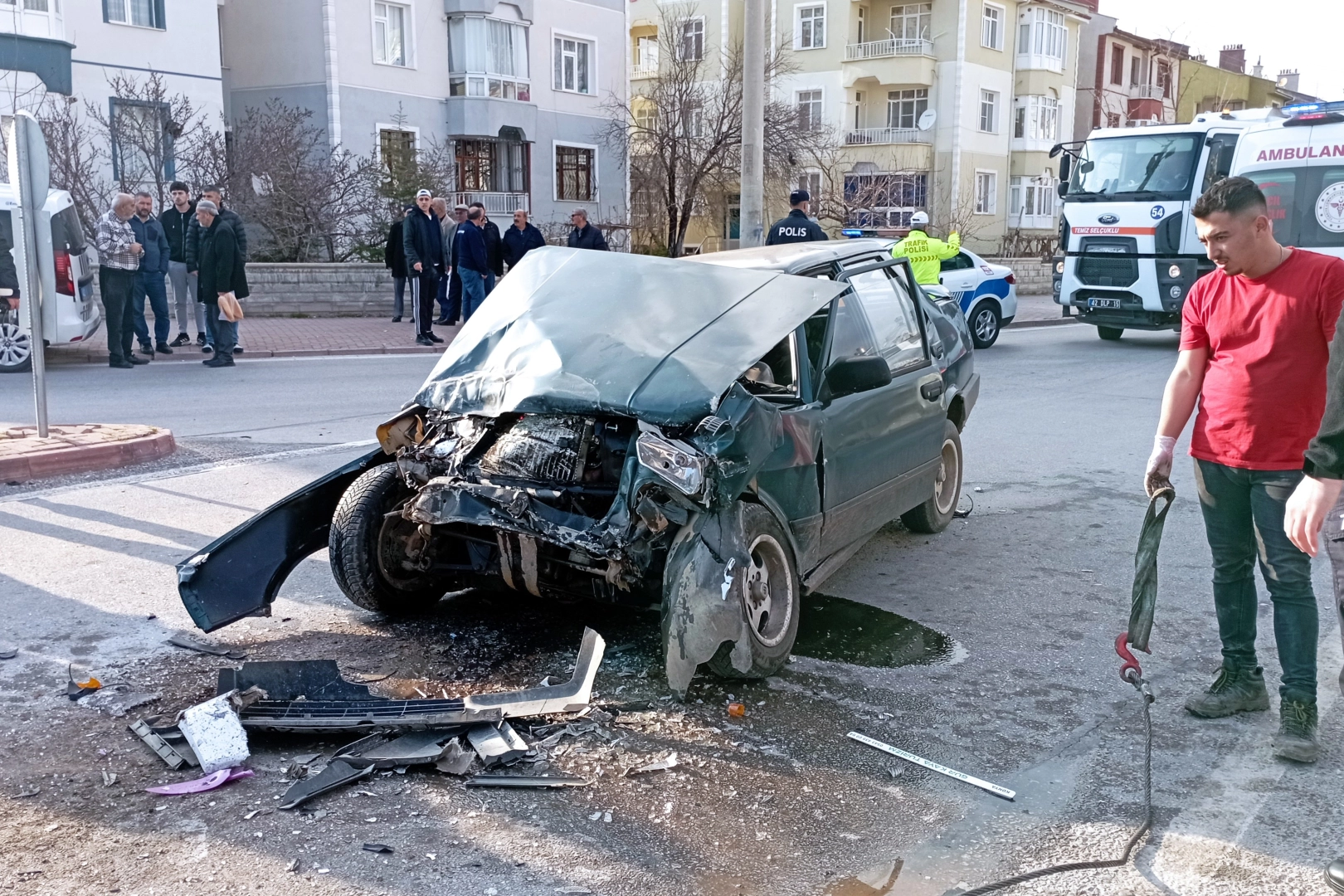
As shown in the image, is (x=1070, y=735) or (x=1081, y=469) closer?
(x=1070, y=735)

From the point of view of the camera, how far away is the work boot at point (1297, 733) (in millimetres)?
3990

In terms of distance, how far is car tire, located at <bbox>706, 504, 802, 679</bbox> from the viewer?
4.46 metres

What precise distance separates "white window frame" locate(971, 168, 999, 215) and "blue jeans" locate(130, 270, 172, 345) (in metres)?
37.7

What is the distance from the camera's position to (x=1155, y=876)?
331 centimetres

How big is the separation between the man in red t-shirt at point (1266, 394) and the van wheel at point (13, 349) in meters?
12.8

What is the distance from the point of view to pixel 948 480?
7.13m

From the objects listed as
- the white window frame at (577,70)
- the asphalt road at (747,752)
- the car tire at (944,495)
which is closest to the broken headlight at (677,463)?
the asphalt road at (747,752)

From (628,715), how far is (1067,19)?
5280 centimetres

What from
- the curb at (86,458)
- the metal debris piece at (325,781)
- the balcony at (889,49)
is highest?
the balcony at (889,49)

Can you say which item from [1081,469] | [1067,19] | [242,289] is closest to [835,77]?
[1067,19]

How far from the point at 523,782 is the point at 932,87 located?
152ft

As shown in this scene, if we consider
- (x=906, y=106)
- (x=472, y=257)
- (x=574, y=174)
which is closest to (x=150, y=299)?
(x=472, y=257)

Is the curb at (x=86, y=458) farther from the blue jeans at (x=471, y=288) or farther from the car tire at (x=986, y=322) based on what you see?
the car tire at (x=986, y=322)

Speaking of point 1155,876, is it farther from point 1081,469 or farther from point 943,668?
point 1081,469
